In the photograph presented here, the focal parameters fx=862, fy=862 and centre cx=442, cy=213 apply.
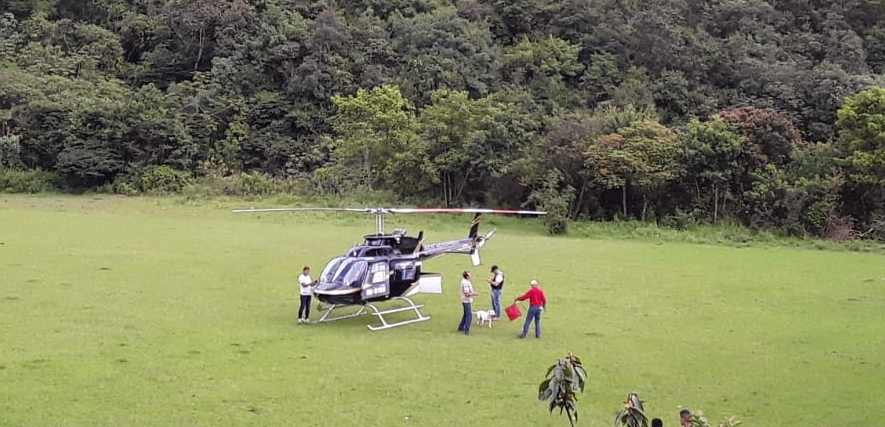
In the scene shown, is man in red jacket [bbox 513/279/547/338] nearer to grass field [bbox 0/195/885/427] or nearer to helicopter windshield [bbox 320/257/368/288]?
grass field [bbox 0/195/885/427]

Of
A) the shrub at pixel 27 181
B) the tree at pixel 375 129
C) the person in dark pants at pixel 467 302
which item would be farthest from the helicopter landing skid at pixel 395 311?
the shrub at pixel 27 181

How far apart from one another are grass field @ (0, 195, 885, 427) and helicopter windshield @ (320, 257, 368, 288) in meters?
0.93

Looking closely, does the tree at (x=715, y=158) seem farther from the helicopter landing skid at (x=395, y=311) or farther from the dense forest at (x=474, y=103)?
the helicopter landing skid at (x=395, y=311)

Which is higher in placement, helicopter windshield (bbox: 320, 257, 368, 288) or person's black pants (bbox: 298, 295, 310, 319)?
helicopter windshield (bbox: 320, 257, 368, 288)

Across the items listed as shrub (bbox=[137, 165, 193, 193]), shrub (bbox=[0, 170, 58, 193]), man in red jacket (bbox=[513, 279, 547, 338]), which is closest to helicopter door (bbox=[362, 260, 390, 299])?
man in red jacket (bbox=[513, 279, 547, 338])

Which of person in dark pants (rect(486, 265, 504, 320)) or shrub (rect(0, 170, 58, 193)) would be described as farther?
shrub (rect(0, 170, 58, 193))

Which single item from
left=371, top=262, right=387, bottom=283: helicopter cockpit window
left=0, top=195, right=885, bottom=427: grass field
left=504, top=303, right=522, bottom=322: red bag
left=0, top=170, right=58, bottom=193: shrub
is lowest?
left=0, top=195, right=885, bottom=427: grass field

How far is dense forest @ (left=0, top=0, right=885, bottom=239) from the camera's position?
3372 centimetres

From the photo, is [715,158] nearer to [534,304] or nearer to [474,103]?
[474,103]

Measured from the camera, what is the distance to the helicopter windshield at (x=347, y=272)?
49.9 ft

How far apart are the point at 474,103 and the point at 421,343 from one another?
25722 mm

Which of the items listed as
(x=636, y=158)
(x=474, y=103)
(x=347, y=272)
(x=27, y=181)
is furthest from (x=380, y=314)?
(x=27, y=181)

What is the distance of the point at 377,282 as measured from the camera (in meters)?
15.6

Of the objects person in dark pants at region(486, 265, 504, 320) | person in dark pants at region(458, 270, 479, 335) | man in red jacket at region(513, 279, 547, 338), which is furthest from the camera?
person in dark pants at region(486, 265, 504, 320)
